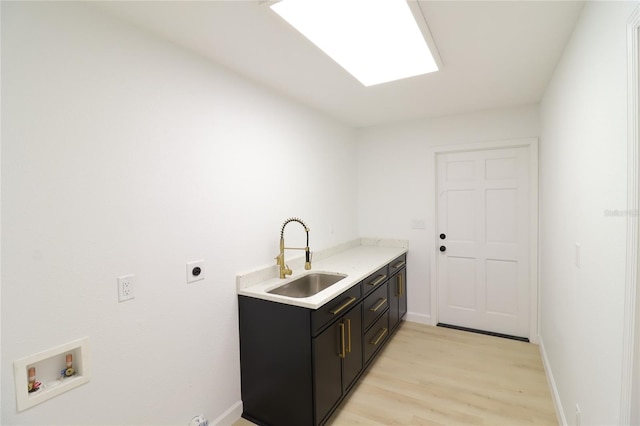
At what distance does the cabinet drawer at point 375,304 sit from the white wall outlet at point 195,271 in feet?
4.22

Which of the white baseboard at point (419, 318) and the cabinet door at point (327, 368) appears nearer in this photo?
the cabinet door at point (327, 368)

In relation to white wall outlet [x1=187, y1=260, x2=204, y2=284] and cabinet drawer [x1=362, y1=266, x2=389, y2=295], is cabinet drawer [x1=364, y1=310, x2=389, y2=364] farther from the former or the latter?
white wall outlet [x1=187, y1=260, x2=204, y2=284]

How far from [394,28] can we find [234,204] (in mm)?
1402

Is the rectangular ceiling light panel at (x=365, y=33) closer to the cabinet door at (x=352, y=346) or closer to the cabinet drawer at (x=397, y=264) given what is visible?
the cabinet door at (x=352, y=346)

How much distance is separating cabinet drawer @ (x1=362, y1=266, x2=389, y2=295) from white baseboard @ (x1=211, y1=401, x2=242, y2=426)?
1.19m

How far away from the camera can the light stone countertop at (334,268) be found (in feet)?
6.34

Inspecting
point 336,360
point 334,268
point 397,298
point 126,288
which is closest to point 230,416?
point 336,360

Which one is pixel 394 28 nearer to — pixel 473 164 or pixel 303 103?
pixel 303 103

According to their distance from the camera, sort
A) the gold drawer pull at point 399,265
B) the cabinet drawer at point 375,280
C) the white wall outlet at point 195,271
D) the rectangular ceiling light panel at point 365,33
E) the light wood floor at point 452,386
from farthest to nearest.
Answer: the gold drawer pull at point 399,265, the cabinet drawer at point 375,280, the light wood floor at point 452,386, the white wall outlet at point 195,271, the rectangular ceiling light panel at point 365,33

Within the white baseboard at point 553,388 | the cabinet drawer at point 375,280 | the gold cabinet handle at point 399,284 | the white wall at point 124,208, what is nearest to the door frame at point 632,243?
the white baseboard at point 553,388

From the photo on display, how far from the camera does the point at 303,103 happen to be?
284 cm

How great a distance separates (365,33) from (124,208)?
149 cm

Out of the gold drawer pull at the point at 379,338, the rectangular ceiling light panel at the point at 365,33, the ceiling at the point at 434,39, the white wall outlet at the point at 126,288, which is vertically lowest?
the gold drawer pull at the point at 379,338

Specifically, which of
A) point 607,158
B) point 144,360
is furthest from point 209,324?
point 607,158
